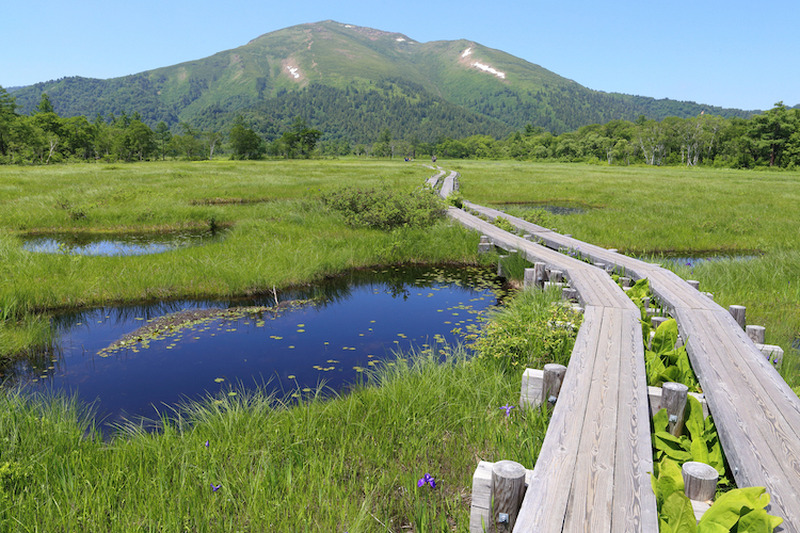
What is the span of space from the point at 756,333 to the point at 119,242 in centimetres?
1649

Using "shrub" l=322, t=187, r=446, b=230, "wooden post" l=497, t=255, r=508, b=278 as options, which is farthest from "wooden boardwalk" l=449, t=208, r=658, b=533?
"shrub" l=322, t=187, r=446, b=230

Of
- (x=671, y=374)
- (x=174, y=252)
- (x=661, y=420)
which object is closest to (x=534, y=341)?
(x=671, y=374)

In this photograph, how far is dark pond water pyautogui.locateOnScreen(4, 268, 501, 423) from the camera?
5863 mm

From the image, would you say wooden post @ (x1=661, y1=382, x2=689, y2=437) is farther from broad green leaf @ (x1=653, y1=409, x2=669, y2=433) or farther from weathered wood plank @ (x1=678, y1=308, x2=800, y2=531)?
weathered wood plank @ (x1=678, y1=308, x2=800, y2=531)

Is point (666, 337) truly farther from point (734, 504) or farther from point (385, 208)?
point (385, 208)

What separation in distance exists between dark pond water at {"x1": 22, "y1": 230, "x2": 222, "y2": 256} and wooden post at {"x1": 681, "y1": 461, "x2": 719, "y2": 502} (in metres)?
13.1

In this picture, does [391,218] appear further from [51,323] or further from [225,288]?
[51,323]

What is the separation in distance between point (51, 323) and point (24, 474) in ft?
18.0

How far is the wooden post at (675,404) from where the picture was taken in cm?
374

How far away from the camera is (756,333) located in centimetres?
522

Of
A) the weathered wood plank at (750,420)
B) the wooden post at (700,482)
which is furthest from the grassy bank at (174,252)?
the wooden post at (700,482)

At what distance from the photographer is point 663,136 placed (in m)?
90.2

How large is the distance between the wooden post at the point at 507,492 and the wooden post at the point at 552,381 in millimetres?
1556

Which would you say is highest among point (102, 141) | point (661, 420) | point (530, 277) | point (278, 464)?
point (102, 141)
